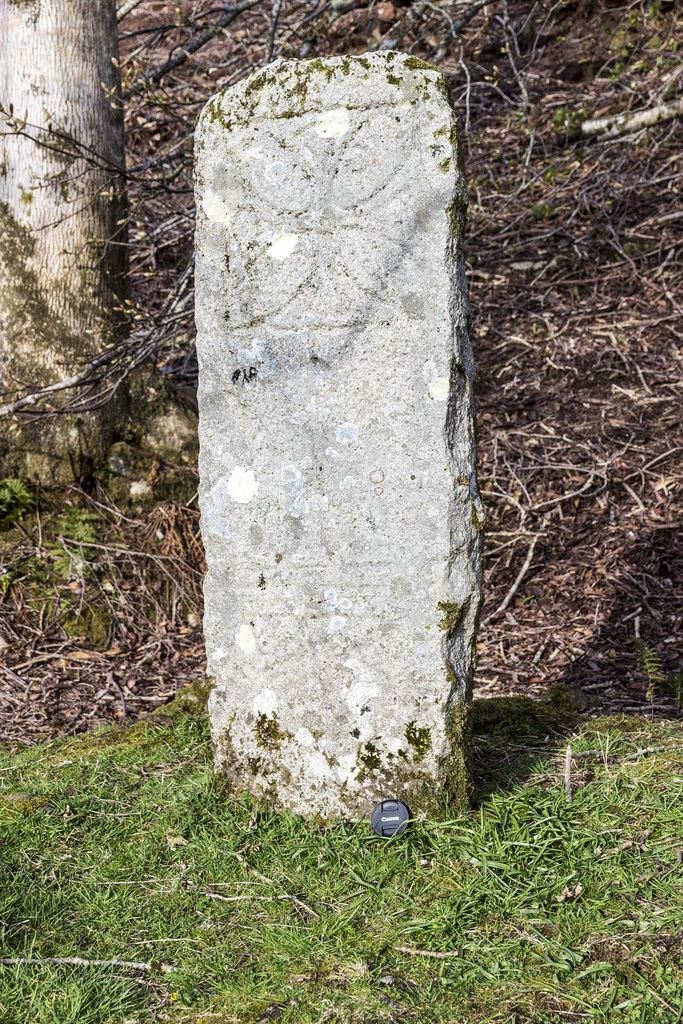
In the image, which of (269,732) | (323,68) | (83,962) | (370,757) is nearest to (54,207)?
(323,68)

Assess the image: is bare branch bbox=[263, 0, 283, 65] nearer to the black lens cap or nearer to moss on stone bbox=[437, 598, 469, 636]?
moss on stone bbox=[437, 598, 469, 636]

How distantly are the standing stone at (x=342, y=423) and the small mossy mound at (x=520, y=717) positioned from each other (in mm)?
837

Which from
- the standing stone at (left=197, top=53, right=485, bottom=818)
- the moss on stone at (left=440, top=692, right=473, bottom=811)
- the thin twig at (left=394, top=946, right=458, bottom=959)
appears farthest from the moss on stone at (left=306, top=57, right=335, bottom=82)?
the thin twig at (left=394, top=946, right=458, bottom=959)

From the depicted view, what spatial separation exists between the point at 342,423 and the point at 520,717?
1.76 meters

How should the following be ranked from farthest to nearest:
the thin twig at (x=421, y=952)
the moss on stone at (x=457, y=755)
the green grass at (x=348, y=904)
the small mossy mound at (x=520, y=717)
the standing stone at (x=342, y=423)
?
the small mossy mound at (x=520, y=717) → the moss on stone at (x=457, y=755) → the standing stone at (x=342, y=423) → the thin twig at (x=421, y=952) → the green grass at (x=348, y=904)

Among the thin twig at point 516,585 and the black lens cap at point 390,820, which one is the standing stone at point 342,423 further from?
the thin twig at point 516,585

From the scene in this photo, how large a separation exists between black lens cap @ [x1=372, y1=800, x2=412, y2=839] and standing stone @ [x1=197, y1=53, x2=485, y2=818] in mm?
54

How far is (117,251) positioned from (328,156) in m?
3.17

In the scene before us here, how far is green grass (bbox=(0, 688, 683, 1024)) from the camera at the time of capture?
7.56 feet

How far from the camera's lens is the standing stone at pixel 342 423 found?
9.25 feet

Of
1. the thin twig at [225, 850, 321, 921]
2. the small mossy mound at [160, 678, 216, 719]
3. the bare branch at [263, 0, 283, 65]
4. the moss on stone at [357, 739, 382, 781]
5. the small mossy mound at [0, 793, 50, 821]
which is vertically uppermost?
the bare branch at [263, 0, 283, 65]

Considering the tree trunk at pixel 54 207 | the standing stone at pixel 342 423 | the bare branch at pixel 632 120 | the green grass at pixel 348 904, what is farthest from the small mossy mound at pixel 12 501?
the bare branch at pixel 632 120

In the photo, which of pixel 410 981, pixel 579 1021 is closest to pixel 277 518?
pixel 410 981

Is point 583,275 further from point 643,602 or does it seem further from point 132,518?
point 132,518
